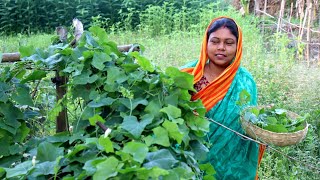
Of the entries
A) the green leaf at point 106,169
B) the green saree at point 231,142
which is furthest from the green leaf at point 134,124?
the green saree at point 231,142

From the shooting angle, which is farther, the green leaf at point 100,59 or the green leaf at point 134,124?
the green leaf at point 100,59

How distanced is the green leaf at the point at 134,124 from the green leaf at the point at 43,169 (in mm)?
192

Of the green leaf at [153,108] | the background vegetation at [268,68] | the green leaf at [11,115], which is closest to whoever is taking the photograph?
the green leaf at [153,108]

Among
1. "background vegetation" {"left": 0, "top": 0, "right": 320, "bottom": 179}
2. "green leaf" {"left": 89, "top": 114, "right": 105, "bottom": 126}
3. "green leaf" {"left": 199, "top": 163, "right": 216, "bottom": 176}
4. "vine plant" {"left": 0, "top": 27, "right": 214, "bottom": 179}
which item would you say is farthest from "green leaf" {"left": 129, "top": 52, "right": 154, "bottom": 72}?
"background vegetation" {"left": 0, "top": 0, "right": 320, "bottom": 179}

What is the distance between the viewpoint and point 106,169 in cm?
97

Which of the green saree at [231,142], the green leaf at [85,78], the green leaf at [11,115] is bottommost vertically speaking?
the green saree at [231,142]

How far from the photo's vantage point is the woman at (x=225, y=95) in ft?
7.94

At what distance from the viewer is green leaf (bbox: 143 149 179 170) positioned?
1069 mm

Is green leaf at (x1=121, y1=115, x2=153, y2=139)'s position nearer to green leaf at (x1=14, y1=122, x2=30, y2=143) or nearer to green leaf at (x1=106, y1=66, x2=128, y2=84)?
green leaf at (x1=106, y1=66, x2=128, y2=84)

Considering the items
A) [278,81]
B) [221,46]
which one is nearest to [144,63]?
[221,46]

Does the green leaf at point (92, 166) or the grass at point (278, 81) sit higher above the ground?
the green leaf at point (92, 166)

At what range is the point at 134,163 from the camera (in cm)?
102

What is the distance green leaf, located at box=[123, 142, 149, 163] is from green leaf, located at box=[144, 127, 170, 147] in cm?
11

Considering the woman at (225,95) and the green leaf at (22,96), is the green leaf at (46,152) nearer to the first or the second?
the green leaf at (22,96)
